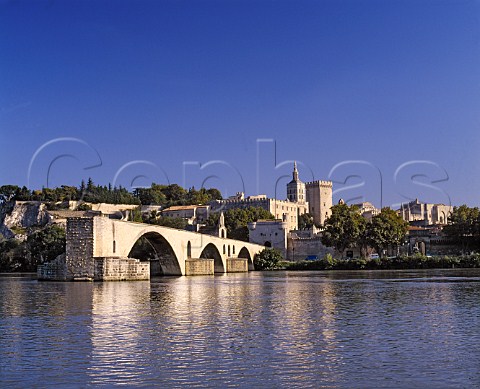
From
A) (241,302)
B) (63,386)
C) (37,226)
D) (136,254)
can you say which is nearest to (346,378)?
(63,386)

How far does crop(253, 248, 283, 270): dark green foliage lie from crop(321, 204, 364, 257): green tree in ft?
21.1

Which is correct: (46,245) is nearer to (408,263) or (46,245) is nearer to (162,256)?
(162,256)

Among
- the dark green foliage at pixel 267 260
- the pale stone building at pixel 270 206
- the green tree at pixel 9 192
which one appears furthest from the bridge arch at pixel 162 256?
the green tree at pixel 9 192

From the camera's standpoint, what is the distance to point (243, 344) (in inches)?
549

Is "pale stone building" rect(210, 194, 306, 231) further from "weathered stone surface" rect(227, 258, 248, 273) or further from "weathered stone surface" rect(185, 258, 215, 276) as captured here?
"weathered stone surface" rect(185, 258, 215, 276)

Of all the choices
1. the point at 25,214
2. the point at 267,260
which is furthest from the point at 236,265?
the point at 25,214

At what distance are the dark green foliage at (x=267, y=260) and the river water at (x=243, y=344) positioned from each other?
59.8 metres

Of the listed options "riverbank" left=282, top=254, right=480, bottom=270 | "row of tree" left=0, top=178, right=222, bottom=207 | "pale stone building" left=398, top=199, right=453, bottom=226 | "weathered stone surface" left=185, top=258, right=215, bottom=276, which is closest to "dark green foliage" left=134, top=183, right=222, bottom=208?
"row of tree" left=0, top=178, right=222, bottom=207

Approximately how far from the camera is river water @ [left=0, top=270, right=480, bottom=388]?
35.1 ft

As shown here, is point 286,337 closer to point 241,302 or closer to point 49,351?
point 49,351

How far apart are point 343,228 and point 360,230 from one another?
2068 millimetres

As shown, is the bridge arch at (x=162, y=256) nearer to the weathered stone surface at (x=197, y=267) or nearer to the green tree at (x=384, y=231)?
the weathered stone surface at (x=197, y=267)

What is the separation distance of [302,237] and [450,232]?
22.1 m

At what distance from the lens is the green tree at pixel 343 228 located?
83125 mm
